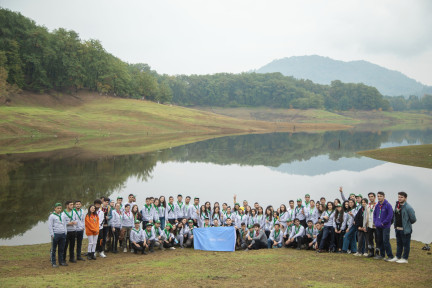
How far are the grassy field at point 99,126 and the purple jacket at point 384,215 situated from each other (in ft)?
134

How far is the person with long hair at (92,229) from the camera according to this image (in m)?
14.6

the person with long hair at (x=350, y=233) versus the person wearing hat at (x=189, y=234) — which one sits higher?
the person with long hair at (x=350, y=233)

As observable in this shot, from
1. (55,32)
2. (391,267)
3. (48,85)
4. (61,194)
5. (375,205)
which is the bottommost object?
(61,194)

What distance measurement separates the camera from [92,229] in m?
14.6

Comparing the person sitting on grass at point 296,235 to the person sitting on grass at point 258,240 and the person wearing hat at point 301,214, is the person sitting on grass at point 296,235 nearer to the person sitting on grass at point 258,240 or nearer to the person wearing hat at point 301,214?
the person sitting on grass at point 258,240

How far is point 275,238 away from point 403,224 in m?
5.86

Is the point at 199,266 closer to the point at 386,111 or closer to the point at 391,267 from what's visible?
the point at 391,267

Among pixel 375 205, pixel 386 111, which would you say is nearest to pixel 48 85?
pixel 375 205

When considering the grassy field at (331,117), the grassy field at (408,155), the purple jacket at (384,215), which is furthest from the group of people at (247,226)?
the grassy field at (331,117)

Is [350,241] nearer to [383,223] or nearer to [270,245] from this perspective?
[383,223]

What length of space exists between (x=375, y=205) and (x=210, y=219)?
8.24 metres

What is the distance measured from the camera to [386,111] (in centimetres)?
19788

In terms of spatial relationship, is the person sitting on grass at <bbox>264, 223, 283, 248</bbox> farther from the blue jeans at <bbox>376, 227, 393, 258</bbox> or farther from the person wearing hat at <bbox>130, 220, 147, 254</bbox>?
the person wearing hat at <bbox>130, 220, 147, 254</bbox>

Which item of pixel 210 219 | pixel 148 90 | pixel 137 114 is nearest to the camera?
pixel 210 219
